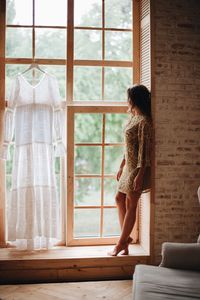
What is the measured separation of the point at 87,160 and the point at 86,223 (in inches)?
27.8

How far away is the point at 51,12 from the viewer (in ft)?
14.8

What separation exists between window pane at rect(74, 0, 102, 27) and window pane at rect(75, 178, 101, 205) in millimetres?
1740

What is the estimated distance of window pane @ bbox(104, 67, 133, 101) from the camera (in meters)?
4.60

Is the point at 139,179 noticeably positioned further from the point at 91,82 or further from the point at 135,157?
the point at 91,82

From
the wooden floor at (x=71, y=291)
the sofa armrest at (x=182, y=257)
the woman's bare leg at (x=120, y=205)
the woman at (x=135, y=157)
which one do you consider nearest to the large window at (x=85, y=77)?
the woman's bare leg at (x=120, y=205)

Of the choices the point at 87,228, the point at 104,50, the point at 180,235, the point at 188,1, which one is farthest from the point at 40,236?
the point at 188,1

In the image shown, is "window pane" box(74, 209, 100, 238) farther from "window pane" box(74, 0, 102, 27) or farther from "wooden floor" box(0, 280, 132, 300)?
"window pane" box(74, 0, 102, 27)

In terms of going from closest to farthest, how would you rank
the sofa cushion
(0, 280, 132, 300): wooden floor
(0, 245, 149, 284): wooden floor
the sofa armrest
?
the sofa cushion < the sofa armrest < (0, 280, 132, 300): wooden floor < (0, 245, 149, 284): wooden floor

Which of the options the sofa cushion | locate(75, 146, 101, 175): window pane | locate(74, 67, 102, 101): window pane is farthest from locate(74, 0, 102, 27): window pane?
the sofa cushion

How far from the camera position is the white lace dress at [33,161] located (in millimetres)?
4219

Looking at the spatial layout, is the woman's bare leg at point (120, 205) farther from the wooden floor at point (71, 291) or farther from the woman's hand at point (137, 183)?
the wooden floor at point (71, 291)

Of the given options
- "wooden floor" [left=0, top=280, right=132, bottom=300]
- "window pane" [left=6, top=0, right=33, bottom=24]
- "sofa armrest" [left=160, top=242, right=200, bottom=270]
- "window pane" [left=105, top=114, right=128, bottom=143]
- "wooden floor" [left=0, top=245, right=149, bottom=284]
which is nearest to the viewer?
"sofa armrest" [left=160, top=242, right=200, bottom=270]

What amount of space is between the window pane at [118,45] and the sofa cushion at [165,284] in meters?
2.46

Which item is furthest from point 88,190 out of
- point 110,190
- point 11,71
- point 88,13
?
point 88,13
